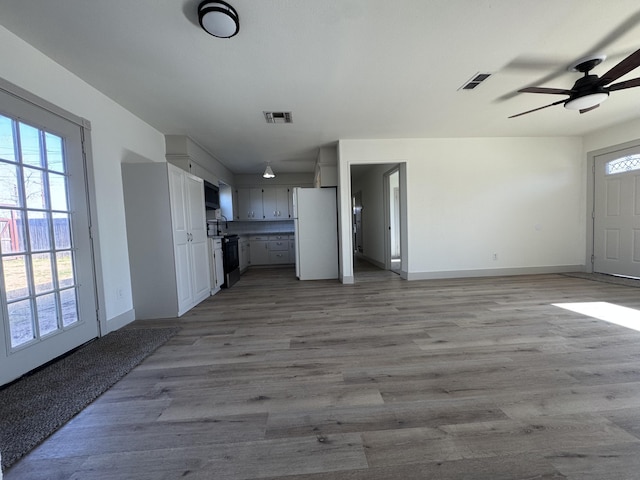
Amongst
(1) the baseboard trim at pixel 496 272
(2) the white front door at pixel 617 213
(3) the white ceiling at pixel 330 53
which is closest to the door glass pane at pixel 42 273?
(3) the white ceiling at pixel 330 53

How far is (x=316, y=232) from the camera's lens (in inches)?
197

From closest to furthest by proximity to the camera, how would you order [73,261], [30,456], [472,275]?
[30,456]
[73,261]
[472,275]

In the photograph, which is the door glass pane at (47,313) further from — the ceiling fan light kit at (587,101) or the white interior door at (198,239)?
the ceiling fan light kit at (587,101)

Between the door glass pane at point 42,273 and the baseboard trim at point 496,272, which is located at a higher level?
the door glass pane at point 42,273

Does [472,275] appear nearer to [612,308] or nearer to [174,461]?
[612,308]

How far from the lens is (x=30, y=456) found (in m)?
1.19

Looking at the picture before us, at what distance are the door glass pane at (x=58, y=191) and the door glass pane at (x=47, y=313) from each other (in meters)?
0.77

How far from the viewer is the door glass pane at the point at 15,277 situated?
1804mm

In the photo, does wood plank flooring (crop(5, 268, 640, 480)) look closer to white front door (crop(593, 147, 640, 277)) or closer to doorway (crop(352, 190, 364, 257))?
white front door (crop(593, 147, 640, 277))

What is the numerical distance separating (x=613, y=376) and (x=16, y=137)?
4507mm

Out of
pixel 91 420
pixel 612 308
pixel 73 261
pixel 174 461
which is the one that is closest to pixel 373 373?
pixel 174 461

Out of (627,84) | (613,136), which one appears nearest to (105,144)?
(627,84)

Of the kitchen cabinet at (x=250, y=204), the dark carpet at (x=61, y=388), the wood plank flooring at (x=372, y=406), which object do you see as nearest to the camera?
the wood plank flooring at (x=372, y=406)

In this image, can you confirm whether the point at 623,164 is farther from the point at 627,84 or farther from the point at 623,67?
the point at 623,67
